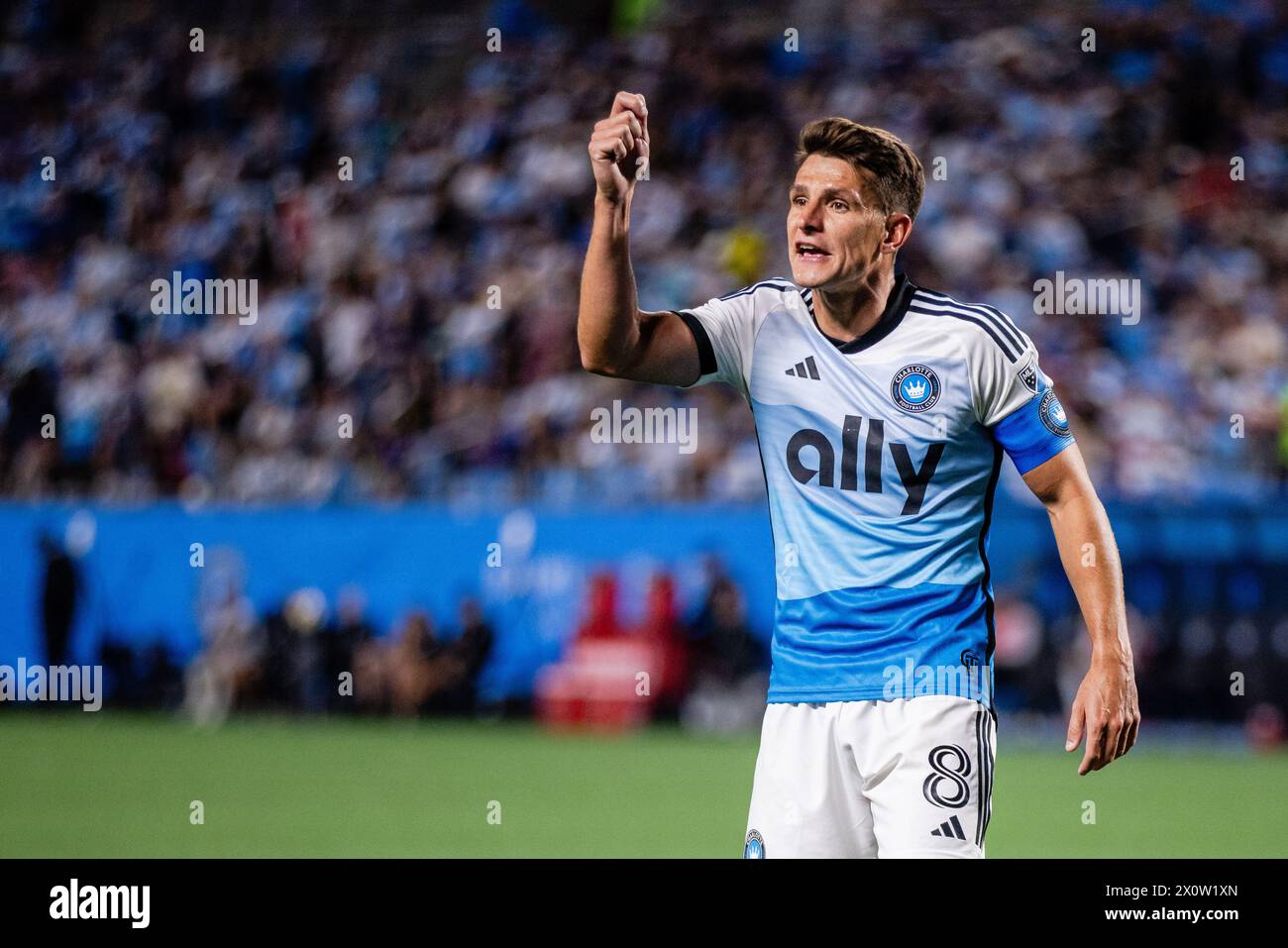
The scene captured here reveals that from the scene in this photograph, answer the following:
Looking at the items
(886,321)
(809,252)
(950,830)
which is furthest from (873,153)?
(950,830)

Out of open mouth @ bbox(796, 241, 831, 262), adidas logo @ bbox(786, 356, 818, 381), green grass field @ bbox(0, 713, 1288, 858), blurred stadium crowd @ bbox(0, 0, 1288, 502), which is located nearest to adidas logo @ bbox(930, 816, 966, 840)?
adidas logo @ bbox(786, 356, 818, 381)

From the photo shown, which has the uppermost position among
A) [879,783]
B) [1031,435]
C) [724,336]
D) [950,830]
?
[724,336]

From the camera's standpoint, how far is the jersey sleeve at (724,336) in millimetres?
4965

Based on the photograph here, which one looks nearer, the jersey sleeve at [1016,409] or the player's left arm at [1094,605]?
the player's left arm at [1094,605]

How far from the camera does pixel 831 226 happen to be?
473cm

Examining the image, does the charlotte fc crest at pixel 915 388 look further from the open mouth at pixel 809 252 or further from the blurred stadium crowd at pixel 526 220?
the blurred stadium crowd at pixel 526 220

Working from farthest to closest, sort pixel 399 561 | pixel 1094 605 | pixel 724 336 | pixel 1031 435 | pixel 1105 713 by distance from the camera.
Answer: pixel 399 561
pixel 724 336
pixel 1031 435
pixel 1094 605
pixel 1105 713

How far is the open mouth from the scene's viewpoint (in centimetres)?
473

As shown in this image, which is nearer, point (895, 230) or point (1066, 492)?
point (1066, 492)

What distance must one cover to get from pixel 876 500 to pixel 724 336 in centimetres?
65

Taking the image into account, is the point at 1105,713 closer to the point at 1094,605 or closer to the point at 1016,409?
the point at 1094,605

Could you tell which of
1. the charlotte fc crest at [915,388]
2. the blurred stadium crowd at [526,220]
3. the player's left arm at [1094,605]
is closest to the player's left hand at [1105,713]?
the player's left arm at [1094,605]

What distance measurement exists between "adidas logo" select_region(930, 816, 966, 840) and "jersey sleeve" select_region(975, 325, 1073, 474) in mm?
945

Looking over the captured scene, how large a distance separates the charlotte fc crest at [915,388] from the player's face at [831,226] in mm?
292
